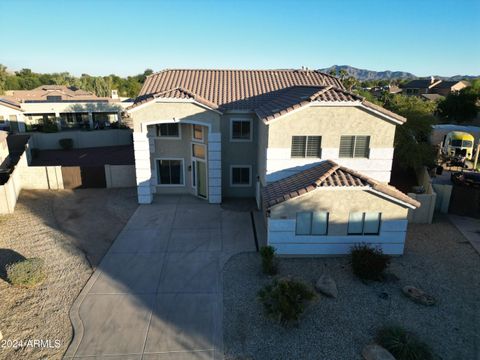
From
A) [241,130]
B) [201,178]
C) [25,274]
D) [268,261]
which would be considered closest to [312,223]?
[268,261]

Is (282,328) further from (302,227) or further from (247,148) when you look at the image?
(247,148)

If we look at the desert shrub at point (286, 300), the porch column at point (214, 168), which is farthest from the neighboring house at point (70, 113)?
the desert shrub at point (286, 300)

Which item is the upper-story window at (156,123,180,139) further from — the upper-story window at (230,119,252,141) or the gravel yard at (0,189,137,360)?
the gravel yard at (0,189,137,360)

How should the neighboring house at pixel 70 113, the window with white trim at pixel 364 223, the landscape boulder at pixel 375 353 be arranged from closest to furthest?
the landscape boulder at pixel 375 353, the window with white trim at pixel 364 223, the neighboring house at pixel 70 113

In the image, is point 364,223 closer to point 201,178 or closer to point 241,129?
point 241,129

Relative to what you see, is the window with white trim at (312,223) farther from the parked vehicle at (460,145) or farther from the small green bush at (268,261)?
the parked vehicle at (460,145)

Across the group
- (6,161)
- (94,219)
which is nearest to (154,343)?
(94,219)

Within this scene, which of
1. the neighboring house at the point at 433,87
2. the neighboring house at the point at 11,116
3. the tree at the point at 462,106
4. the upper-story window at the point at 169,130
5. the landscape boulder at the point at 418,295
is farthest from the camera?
the neighboring house at the point at 433,87

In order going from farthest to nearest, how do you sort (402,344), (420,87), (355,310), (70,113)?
(420,87)
(70,113)
(355,310)
(402,344)
